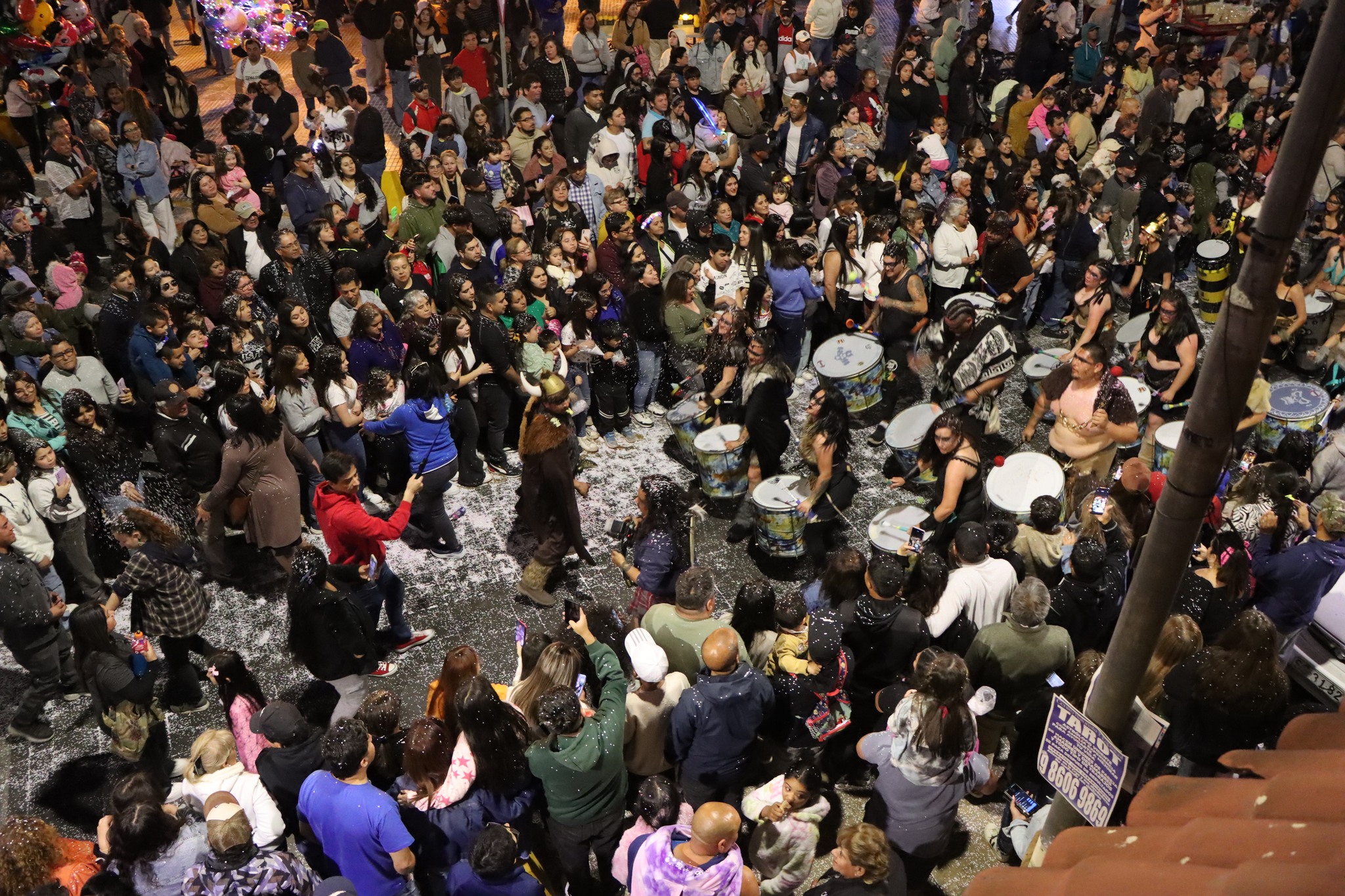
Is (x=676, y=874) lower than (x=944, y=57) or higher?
lower

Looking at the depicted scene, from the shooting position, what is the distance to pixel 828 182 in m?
11.4

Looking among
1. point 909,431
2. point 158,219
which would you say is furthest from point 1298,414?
point 158,219

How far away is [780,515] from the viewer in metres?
7.61

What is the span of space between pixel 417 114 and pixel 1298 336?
939 cm

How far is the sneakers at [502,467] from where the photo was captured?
29.7 ft

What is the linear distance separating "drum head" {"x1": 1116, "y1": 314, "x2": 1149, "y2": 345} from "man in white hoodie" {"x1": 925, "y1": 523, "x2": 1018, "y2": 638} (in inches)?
170

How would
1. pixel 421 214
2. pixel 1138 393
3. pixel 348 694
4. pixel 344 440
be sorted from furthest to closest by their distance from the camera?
pixel 421 214, pixel 1138 393, pixel 344 440, pixel 348 694

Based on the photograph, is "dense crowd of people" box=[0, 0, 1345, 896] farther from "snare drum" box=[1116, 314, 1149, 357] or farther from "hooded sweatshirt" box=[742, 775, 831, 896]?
"snare drum" box=[1116, 314, 1149, 357]

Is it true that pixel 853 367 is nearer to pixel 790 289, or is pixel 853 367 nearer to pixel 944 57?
pixel 790 289

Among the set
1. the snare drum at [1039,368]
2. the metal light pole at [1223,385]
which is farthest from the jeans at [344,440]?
the metal light pole at [1223,385]

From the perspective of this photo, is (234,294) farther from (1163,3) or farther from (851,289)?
(1163,3)

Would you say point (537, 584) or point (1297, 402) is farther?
point (1297, 402)

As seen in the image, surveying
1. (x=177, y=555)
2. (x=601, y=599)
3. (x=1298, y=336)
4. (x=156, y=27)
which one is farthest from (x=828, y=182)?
(x=156, y=27)

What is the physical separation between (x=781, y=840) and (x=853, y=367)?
4.70 m
